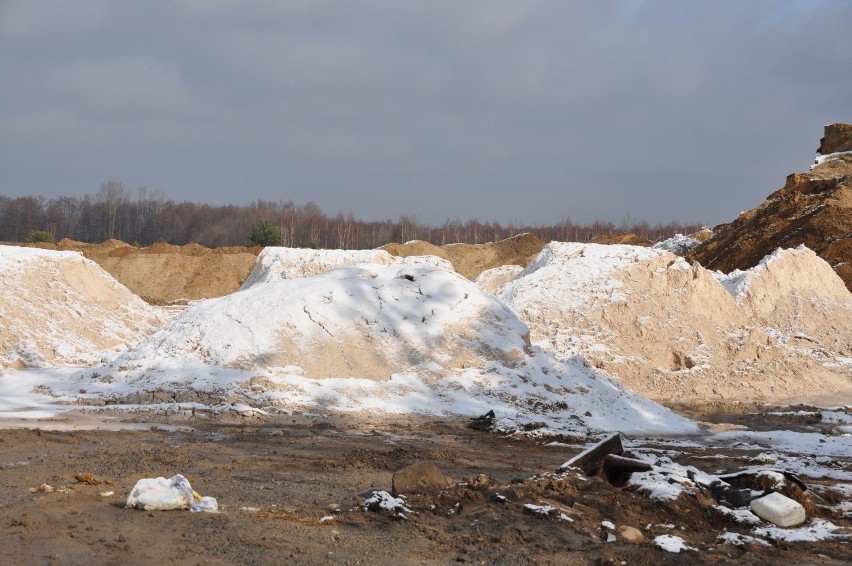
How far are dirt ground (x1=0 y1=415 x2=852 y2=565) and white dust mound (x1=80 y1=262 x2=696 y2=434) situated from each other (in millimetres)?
3455

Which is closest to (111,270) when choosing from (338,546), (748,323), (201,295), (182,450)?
(201,295)

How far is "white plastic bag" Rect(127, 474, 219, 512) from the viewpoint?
6137 mm

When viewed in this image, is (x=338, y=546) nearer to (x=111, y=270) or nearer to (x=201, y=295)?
(x=201, y=295)

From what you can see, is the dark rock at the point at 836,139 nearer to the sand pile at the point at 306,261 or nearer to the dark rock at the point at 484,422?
the sand pile at the point at 306,261

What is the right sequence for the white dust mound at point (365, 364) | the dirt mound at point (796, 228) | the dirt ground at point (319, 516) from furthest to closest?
1. the dirt mound at point (796, 228)
2. the white dust mound at point (365, 364)
3. the dirt ground at point (319, 516)

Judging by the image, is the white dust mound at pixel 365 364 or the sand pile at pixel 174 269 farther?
the sand pile at pixel 174 269

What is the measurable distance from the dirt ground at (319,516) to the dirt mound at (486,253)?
42.3 m

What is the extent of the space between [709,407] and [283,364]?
950cm

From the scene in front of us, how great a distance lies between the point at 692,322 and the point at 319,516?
1685cm

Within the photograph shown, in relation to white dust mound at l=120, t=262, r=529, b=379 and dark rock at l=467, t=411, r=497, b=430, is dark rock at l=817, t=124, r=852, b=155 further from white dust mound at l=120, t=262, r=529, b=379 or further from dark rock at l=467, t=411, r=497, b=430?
dark rock at l=467, t=411, r=497, b=430

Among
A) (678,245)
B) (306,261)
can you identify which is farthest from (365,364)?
(678,245)

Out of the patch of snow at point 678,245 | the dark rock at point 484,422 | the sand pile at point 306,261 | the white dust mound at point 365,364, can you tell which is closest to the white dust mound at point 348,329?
the white dust mound at point 365,364

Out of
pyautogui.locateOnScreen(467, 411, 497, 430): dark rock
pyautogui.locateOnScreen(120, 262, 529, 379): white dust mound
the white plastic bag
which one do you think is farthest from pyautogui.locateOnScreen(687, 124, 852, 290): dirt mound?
the white plastic bag

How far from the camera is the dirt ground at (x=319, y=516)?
5.31 meters
